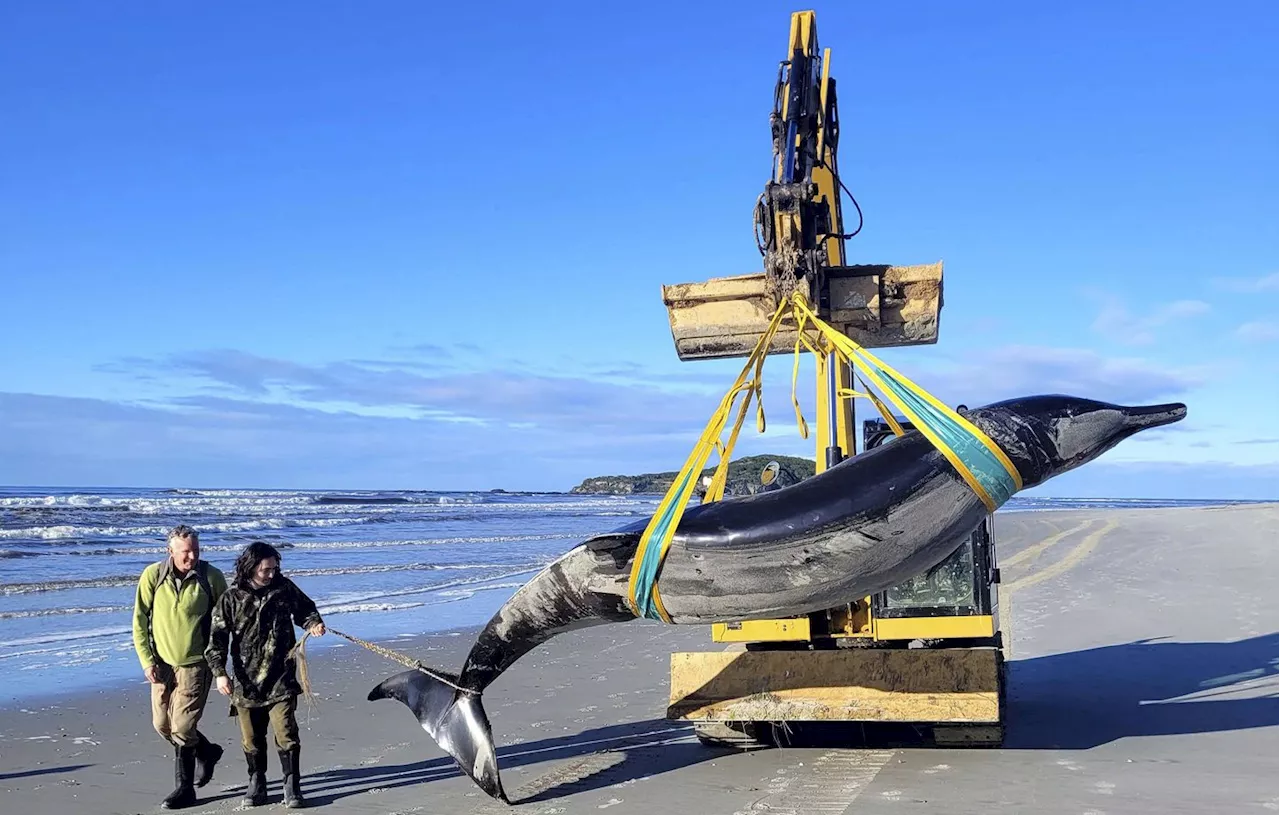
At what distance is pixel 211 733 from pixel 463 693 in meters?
3.38

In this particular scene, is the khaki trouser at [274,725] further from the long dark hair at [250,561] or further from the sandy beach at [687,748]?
the long dark hair at [250,561]

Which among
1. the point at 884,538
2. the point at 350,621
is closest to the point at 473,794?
the point at 884,538

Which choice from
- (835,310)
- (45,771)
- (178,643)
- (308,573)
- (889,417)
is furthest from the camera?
(308,573)

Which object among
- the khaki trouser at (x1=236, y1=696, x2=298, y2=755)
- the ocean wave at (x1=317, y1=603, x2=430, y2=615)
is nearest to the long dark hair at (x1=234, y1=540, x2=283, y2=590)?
the khaki trouser at (x1=236, y1=696, x2=298, y2=755)

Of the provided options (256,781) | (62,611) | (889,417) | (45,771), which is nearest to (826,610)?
(889,417)

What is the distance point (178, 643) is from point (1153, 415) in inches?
225

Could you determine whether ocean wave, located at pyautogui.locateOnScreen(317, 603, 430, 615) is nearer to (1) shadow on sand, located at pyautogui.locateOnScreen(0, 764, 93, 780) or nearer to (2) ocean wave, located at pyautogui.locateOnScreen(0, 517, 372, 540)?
(1) shadow on sand, located at pyautogui.locateOnScreen(0, 764, 93, 780)

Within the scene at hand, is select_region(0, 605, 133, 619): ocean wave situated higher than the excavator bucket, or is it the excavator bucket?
the excavator bucket

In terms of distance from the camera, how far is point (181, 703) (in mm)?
7297

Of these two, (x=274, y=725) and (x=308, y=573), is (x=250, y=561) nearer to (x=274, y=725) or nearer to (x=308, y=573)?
(x=274, y=725)

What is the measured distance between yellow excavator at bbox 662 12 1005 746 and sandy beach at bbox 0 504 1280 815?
390 millimetres

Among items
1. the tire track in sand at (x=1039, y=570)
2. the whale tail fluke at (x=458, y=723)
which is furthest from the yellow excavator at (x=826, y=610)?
the tire track in sand at (x=1039, y=570)

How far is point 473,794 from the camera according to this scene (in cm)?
735

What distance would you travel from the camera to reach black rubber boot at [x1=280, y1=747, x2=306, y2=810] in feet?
23.1
